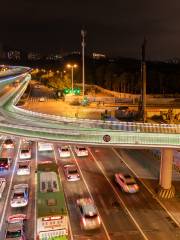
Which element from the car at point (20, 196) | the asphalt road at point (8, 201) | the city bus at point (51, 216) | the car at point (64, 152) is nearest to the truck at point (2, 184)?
the asphalt road at point (8, 201)

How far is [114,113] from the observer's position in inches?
2413

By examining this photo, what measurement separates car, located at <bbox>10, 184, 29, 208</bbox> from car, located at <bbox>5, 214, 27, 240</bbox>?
6.12ft

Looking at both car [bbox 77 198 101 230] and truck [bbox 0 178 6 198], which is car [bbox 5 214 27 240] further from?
truck [bbox 0 178 6 198]

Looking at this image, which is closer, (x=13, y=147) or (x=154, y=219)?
(x=154, y=219)

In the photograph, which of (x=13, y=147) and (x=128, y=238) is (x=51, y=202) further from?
(x=13, y=147)

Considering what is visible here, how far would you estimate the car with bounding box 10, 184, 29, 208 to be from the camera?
1021 inches

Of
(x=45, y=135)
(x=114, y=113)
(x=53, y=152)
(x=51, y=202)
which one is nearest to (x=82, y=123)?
(x=45, y=135)

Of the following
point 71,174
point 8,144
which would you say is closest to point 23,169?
point 71,174

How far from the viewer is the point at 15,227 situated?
21.8 metres

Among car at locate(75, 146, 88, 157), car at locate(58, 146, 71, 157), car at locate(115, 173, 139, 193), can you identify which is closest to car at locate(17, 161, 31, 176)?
car at locate(58, 146, 71, 157)

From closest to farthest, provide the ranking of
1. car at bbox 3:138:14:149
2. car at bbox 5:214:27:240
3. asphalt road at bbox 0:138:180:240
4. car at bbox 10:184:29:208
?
1. car at bbox 5:214:27:240
2. asphalt road at bbox 0:138:180:240
3. car at bbox 10:184:29:208
4. car at bbox 3:138:14:149

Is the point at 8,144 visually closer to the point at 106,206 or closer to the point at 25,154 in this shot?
the point at 25,154

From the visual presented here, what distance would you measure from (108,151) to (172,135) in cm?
1870

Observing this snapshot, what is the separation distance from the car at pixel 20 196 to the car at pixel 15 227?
1865mm
